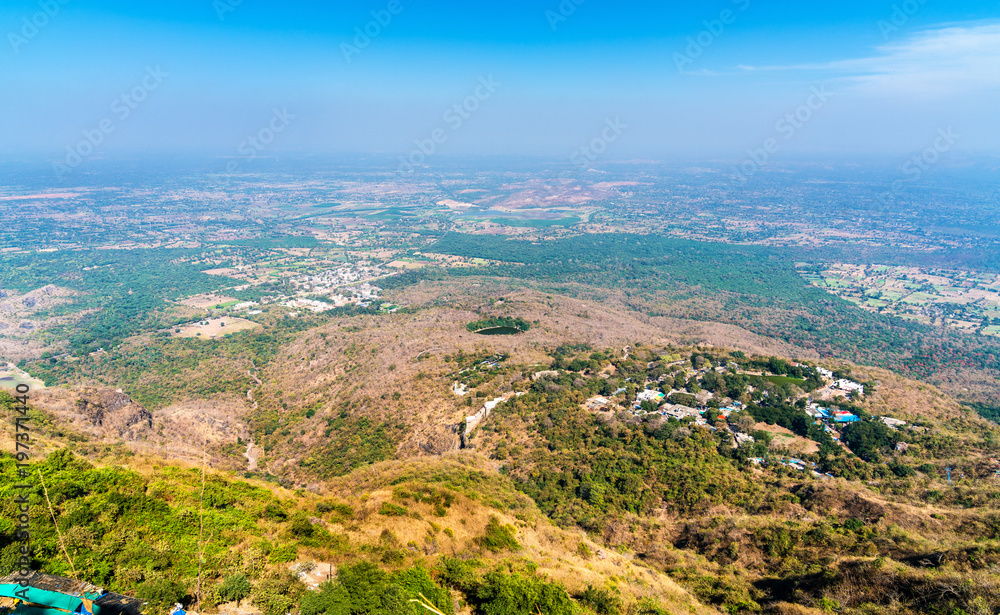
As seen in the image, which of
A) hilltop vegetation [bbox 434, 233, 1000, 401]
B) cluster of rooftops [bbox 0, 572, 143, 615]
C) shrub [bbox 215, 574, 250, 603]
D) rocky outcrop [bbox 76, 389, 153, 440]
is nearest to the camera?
cluster of rooftops [bbox 0, 572, 143, 615]

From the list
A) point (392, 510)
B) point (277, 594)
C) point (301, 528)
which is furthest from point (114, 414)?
point (277, 594)

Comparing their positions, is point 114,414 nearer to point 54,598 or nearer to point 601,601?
point 54,598

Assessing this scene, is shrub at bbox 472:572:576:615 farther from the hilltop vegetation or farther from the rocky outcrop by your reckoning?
the hilltop vegetation

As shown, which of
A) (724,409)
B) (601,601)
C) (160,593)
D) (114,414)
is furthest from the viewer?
(114,414)

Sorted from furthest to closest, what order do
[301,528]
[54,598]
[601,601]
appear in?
1. [301,528]
2. [601,601]
3. [54,598]

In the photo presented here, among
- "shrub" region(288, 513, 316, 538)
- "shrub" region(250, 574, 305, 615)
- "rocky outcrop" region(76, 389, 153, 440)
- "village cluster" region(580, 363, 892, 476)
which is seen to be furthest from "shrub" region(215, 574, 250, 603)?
"rocky outcrop" region(76, 389, 153, 440)

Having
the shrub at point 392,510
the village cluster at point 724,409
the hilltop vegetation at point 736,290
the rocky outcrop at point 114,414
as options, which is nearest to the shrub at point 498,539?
the shrub at point 392,510

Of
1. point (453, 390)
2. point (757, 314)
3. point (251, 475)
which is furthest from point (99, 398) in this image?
point (757, 314)

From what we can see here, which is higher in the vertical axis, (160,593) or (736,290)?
(160,593)

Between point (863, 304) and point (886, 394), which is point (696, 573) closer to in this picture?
point (886, 394)

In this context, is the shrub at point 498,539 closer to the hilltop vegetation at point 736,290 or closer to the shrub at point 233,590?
the shrub at point 233,590

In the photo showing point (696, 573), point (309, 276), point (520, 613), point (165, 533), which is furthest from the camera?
point (309, 276)
